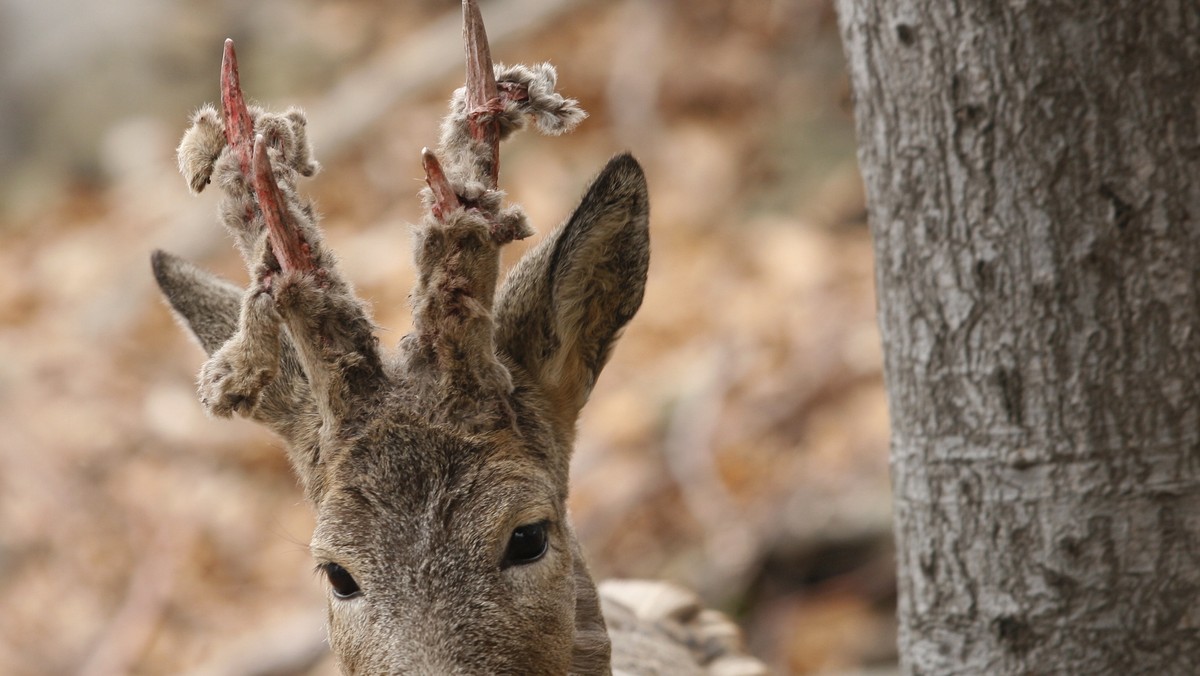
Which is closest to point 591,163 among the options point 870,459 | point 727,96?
point 727,96

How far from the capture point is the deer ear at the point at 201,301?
3.04 metres

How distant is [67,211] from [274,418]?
8.40m

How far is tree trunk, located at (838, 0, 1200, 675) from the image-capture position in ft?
7.98

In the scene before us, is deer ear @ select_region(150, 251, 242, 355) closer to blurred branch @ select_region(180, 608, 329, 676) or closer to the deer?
the deer

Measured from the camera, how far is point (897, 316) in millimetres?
2771

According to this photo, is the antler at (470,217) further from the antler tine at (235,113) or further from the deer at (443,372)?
the antler tine at (235,113)

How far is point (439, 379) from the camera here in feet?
8.27

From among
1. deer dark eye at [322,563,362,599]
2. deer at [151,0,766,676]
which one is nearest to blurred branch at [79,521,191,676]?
deer at [151,0,766,676]

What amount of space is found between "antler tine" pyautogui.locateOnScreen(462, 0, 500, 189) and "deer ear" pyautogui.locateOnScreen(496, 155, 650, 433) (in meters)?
0.30

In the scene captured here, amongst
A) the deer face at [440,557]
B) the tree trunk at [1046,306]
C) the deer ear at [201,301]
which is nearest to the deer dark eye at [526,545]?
the deer face at [440,557]

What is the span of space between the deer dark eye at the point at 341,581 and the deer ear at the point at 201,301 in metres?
0.70

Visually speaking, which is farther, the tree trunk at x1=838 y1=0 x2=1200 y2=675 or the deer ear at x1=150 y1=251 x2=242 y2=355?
the deer ear at x1=150 y1=251 x2=242 y2=355

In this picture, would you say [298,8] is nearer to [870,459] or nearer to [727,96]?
[727,96]

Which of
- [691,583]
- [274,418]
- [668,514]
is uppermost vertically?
[668,514]
